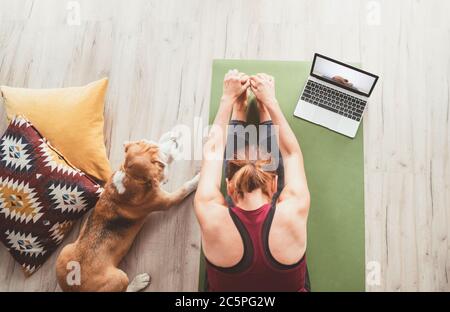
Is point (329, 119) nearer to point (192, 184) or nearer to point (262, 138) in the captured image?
point (262, 138)

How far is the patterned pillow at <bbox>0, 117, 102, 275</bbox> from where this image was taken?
5.82ft

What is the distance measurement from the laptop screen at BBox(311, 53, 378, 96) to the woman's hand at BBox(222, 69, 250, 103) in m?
0.36

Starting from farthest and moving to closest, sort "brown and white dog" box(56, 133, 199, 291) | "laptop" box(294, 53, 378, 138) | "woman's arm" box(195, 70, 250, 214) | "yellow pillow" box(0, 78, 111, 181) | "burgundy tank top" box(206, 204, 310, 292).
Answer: "laptop" box(294, 53, 378, 138), "yellow pillow" box(0, 78, 111, 181), "woman's arm" box(195, 70, 250, 214), "brown and white dog" box(56, 133, 199, 291), "burgundy tank top" box(206, 204, 310, 292)

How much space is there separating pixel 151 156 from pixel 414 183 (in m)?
1.34

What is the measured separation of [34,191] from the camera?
1776 mm

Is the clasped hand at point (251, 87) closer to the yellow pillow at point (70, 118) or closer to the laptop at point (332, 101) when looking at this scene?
the laptop at point (332, 101)

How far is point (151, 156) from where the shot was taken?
1.68 metres

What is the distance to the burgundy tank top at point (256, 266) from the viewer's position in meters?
1.56

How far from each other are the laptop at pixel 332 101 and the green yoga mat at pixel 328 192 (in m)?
0.04

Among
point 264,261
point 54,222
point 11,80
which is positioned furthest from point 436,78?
point 11,80

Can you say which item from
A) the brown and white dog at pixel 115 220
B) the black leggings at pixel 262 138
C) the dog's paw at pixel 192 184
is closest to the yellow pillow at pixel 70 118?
the brown and white dog at pixel 115 220

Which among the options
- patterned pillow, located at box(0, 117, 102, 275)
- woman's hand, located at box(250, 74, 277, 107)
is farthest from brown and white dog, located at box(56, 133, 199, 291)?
woman's hand, located at box(250, 74, 277, 107)

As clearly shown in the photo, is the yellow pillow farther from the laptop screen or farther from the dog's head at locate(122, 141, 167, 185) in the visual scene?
the laptop screen

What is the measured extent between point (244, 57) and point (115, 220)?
1.10 meters
